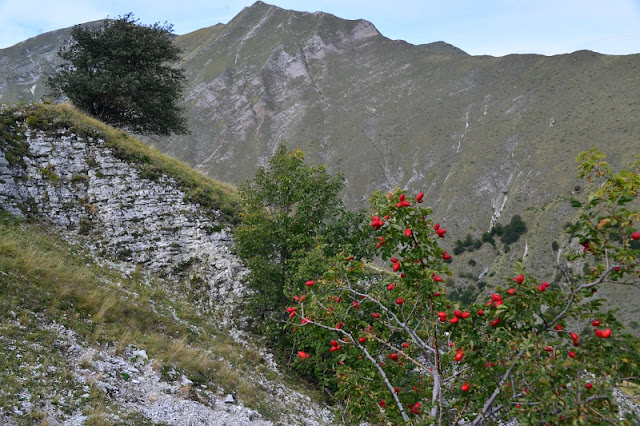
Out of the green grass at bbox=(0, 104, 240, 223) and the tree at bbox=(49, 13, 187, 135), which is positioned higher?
the tree at bbox=(49, 13, 187, 135)

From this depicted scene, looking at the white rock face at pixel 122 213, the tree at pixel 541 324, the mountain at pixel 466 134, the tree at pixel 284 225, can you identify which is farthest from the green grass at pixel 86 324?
the mountain at pixel 466 134

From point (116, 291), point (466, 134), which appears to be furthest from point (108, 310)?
point (466, 134)


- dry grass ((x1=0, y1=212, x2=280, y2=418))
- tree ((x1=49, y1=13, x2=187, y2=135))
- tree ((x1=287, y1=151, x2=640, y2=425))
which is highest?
tree ((x1=49, y1=13, x2=187, y2=135))

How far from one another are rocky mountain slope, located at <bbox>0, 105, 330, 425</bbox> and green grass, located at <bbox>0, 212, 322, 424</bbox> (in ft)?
0.13

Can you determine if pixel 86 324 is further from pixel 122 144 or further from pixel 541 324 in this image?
→ pixel 122 144

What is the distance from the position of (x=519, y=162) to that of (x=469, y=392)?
119 metres

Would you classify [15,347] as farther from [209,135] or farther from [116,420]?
[209,135]

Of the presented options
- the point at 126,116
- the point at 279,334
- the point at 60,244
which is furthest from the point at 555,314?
the point at 126,116

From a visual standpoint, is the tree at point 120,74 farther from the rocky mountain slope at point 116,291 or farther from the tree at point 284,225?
the tree at point 284,225

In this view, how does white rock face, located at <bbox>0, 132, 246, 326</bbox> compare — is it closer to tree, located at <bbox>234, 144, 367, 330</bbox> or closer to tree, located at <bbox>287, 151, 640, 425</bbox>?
tree, located at <bbox>234, 144, 367, 330</bbox>

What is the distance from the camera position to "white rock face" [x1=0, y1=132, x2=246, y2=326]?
1608cm

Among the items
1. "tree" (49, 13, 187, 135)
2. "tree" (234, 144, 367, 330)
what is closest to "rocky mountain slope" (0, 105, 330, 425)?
"tree" (234, 144, 367, 330)

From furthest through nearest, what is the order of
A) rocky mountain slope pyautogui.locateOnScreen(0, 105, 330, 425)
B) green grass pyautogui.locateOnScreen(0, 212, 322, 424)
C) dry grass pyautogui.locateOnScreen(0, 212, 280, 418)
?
1. dry grass pyautogui.locateOnScreen(0, 212, 280, 418)
2. rocky mountain slope pyautogui.locateOnScreen(0, 105, 330, 425)
3. green grass pyautogui.locateOnScreen(0, 212, 322, 424)

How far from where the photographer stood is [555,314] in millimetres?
4637
